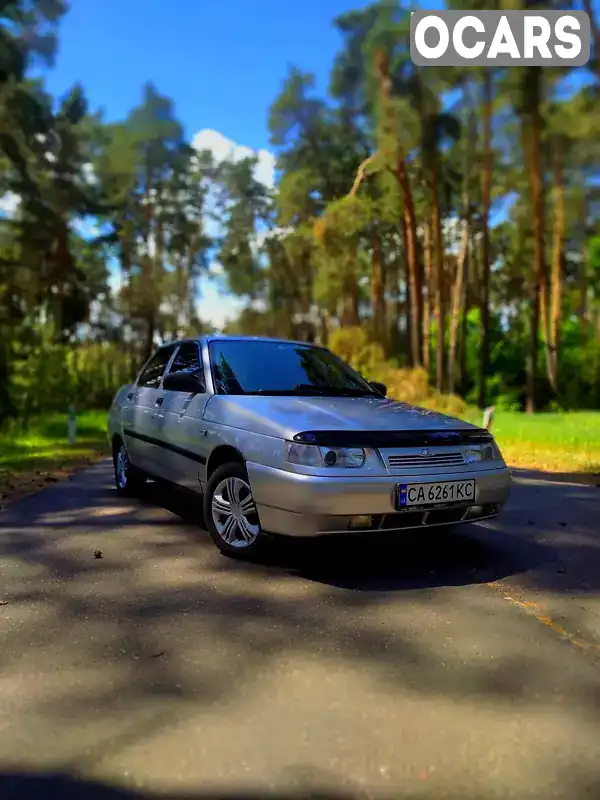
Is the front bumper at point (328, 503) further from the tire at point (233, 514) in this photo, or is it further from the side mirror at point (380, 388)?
the side mirror at point (380, 388)

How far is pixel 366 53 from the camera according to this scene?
2806 centimetres

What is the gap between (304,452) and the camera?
4.54m

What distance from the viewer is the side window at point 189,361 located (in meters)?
6.12

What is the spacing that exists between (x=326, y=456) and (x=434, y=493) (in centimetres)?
75

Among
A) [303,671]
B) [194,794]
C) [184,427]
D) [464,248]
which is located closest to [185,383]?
[184,427]

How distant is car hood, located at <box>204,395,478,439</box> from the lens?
4699 millimetres

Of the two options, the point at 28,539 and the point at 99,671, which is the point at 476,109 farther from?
the point at 99,671

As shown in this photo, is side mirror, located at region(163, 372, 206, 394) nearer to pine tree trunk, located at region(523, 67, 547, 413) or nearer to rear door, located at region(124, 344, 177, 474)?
rear door, located at region(124, 344, 177, 474)

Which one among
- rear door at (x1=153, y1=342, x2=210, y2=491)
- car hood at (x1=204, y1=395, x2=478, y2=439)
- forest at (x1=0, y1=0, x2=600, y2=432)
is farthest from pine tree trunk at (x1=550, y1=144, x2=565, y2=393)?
car hood at (x1=204, y1=395, x2=478, y2=439)

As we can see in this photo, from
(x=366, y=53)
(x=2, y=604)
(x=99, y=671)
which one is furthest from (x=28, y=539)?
(x=366, y=53)

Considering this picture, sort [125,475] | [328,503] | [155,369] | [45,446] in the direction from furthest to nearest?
[45,446]
[125,475]
[155,369]
[328,503]

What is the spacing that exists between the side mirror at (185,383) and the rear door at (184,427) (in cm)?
3

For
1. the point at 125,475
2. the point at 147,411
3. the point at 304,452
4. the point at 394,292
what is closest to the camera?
the point at 304,452

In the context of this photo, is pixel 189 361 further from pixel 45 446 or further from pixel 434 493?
pixel 45 446
